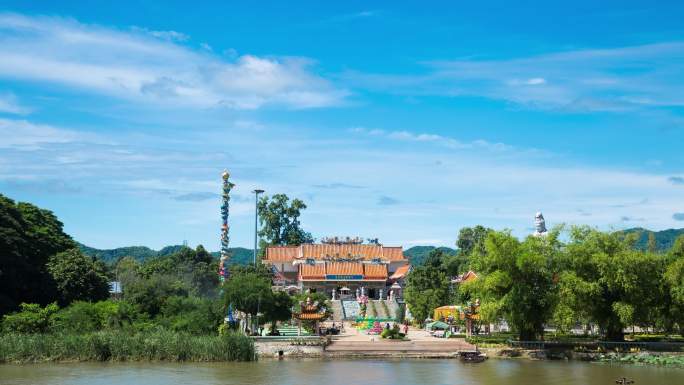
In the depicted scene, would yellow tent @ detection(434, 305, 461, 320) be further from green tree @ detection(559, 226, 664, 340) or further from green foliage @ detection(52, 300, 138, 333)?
green foliage @ detection(52, 300, 138, 333)

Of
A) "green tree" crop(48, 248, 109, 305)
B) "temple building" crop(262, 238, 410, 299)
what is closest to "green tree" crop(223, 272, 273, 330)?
"green tree" crop(48, 248, 109, 305)

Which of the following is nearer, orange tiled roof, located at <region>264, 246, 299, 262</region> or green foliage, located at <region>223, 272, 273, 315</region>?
green foliage, located at <region>223, 272, 273, 315</region>

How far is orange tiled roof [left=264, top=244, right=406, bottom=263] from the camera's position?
281 feet

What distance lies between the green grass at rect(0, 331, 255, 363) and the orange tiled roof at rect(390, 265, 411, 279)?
4800 cm

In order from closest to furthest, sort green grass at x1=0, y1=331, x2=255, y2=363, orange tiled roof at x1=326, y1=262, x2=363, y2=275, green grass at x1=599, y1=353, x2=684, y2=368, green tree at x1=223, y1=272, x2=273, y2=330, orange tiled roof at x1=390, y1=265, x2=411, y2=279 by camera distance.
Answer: green grass at x1=599, y1=353, x2=684, y2=368 < green grass at x1=0, y1=331, x2=255, y2=363 < green tree at x1=223, y1=272, x2=273, y2=330 < orange tiled roof at x1=326, y1=262, x2=363, y2=275 < orange tiled roof at x1=390, y1=265, x2=411, y2=279

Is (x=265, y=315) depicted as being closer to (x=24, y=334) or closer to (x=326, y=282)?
(x=24, y=334)

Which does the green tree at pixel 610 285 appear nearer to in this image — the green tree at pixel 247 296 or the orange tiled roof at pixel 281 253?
the green tree at pixel 247 296

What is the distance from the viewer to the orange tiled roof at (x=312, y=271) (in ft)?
269

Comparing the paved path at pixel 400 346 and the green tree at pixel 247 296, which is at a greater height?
the green tree at pixel 247 296

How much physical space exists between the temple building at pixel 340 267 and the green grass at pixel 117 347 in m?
42.5

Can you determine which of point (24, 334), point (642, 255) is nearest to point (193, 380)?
point (24, 334)

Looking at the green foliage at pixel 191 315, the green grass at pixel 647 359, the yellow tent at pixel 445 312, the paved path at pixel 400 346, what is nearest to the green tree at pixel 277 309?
the green foliage at pixel 191 315

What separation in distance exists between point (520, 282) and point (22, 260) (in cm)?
2754

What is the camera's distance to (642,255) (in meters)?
38.6
